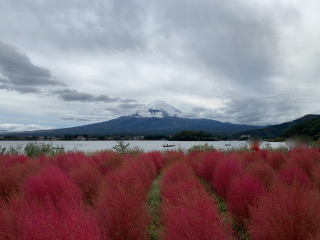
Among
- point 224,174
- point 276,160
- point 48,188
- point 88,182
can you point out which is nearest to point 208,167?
point 224,174

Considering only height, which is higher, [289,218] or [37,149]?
[37,149]

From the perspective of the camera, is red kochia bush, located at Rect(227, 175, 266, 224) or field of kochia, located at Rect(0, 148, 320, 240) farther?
red kochia bush, located at Rect(227, 175, 266, 224)

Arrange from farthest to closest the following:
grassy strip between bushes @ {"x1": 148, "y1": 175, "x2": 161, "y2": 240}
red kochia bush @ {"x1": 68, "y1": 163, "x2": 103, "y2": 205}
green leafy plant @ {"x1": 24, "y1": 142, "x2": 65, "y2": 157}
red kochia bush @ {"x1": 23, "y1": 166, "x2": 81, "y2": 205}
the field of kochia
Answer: green leafy plant @ {"x1": 24, "y1": 142, "x2": 65, "y2": 157}, red kochia bush @ {"x1": 68, "y1": 163, "x2": 103, "y2": 205}, red kochia bush @ {"x1": 23, "y1": 166, "x2": 81, "y2": 205}, grassy strip between bushes @ {"x1": 148, "y1": 175, "x2": 161, "y2": 240}, the field of kochia

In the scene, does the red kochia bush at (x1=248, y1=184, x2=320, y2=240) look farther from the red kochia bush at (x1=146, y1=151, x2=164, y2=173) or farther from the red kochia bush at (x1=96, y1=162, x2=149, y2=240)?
the red kochia bush at (x1=146, y1=151, x2=164, y2=173)

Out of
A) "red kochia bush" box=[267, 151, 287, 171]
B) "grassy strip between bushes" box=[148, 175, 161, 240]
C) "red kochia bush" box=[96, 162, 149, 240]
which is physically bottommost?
"grassy strip between bushes" box=[148, 175, 161, 240]

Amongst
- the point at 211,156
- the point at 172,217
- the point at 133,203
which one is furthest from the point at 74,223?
the point at 211,156

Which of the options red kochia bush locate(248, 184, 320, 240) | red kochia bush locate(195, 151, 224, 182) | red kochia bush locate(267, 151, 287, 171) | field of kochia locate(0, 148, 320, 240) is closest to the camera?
field of kochia locate(0, 148, 320, 240)

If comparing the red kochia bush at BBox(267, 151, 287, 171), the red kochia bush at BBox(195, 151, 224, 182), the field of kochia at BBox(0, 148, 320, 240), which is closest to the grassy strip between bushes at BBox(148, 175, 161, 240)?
the field of kochia at BBox(0, 148, 320, 240)

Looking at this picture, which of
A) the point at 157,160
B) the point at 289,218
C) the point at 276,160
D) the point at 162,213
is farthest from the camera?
the point at 157,160

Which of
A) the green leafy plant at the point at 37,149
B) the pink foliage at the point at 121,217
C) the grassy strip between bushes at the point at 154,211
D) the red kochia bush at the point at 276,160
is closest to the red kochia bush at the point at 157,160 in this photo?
the grassy strip between bushes at the point at 154,211

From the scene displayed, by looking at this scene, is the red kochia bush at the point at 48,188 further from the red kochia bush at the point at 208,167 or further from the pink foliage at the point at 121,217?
the red kochia bush at the point at 208,167

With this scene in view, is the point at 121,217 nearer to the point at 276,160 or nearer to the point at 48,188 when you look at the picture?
the point at 48,188

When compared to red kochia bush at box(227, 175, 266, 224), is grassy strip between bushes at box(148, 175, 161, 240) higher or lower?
lower

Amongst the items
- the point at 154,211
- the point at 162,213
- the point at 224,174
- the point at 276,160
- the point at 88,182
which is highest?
the point at 276,160
